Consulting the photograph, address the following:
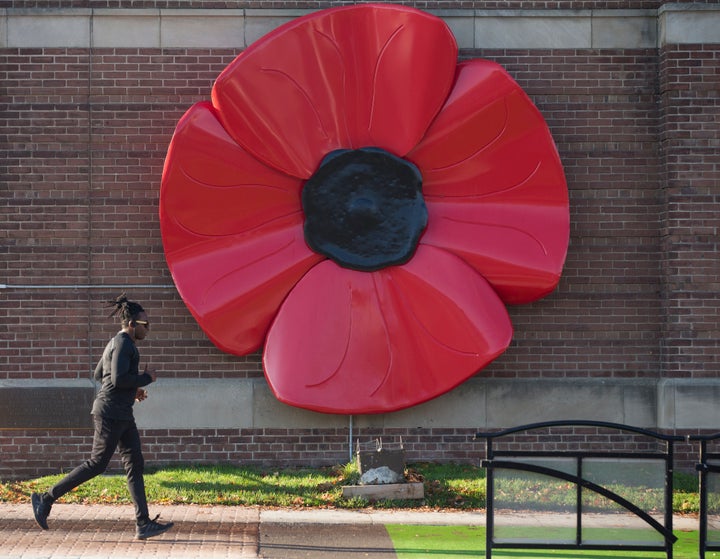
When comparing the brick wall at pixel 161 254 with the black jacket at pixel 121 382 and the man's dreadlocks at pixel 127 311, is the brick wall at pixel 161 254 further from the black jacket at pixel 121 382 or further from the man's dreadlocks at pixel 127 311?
the black jacket at pixel 121 382

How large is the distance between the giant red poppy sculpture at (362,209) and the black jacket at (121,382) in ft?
6.97

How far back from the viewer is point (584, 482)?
22.1 feet

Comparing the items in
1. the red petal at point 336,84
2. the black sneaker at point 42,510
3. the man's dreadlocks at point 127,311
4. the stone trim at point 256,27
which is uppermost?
the stone trim at point 256,27

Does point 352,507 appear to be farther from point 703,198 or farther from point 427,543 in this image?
point 703,198

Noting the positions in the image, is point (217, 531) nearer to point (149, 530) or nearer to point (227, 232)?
point (149, 530)

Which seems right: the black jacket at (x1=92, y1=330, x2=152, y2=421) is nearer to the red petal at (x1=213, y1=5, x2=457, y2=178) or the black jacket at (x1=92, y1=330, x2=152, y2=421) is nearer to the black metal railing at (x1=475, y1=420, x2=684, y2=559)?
the black metal railing at (x1=475, y1=420, x2=684, y2=559)

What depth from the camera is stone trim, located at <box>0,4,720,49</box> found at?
10398 mm

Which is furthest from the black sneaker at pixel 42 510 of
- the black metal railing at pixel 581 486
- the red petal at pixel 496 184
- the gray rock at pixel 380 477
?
the red petal at pixel 496 184

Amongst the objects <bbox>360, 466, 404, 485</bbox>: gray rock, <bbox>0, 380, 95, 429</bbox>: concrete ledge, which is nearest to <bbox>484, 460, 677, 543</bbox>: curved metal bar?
<bbox>360, 466, 404, 485</bbox>: gray rock

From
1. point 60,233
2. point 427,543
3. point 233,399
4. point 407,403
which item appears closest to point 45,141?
point 60,233

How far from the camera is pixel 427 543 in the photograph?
789 centimetres

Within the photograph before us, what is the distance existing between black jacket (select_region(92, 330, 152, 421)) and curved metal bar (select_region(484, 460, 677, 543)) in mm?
2706

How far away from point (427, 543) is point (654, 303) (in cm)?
400

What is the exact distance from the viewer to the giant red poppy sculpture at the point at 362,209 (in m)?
9.91
